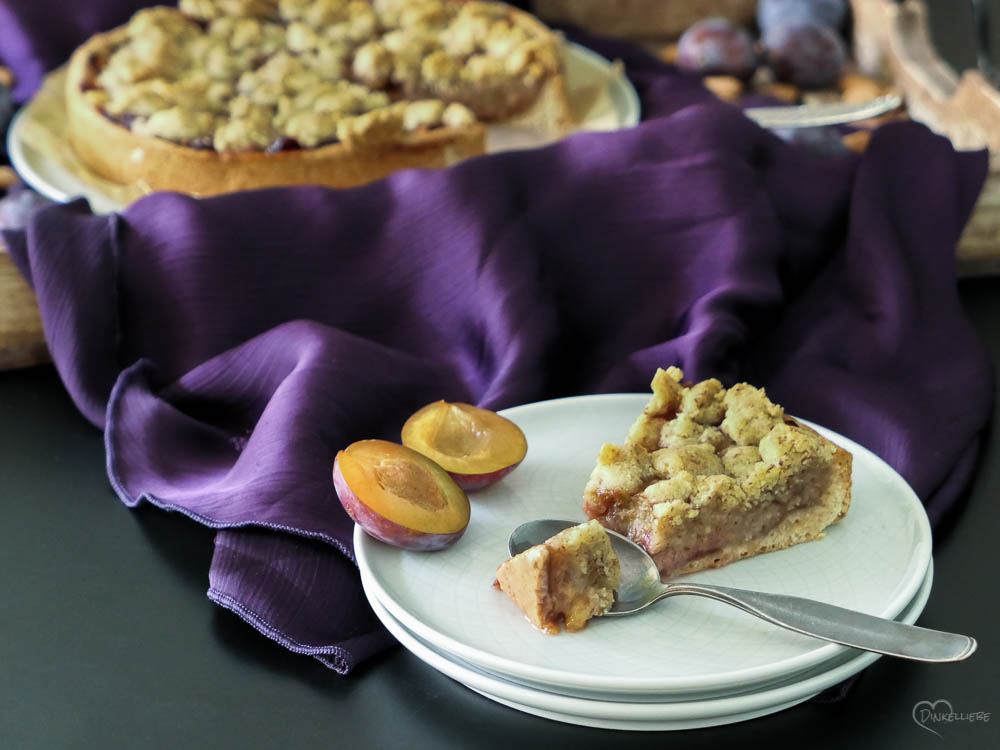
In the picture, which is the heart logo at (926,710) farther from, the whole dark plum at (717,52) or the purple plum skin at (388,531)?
the whole dark plum at (717,52)

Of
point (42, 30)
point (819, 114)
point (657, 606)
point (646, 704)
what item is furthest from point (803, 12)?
point (646, 704)

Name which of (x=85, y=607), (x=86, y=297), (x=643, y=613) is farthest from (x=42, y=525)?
(x=643, y=613)

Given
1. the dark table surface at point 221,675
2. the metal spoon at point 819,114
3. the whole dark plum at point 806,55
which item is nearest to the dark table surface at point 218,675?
the dark table surface at point 221,675

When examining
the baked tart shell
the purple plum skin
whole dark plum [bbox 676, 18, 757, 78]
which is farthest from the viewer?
whole dark plum [bbox 676, 18, 757, 78]

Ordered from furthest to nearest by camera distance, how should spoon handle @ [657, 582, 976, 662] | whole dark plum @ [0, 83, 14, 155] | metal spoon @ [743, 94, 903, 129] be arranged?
whole dark plum @ [0, 83, 14, 155]
metal spoon @ [743, 94, 903, 129]
spoon handle @ [657, 582, 976, 662]

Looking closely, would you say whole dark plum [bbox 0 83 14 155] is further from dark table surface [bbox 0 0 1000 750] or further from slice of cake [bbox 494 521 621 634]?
slice of cake [bbox 494 521 621 634]

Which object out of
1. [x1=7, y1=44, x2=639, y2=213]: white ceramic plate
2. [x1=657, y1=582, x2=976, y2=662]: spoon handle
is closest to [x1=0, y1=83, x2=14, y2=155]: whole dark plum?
[x1=7, y1=44, x2=639, y2=213]: white ceramic plate

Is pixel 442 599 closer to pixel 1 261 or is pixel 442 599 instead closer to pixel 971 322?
pixel 1 261
